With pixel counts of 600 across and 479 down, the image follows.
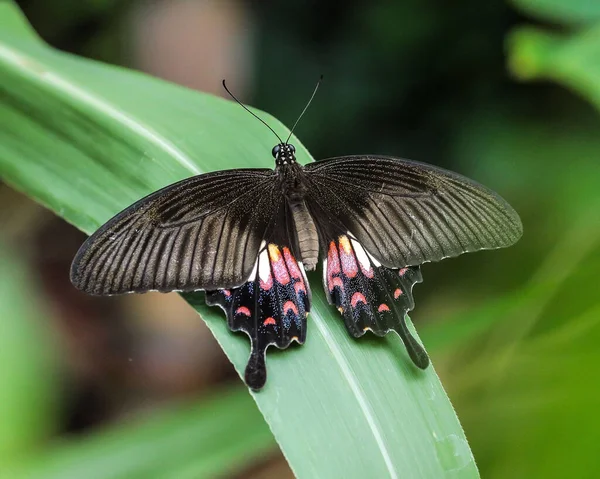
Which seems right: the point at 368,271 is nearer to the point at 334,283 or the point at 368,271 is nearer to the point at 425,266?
the point at 334,283

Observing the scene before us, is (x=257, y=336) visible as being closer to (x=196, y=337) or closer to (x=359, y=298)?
(x=359, y=298)

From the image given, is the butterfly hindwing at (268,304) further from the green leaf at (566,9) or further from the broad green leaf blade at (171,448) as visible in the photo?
the green leaf at (566,9)

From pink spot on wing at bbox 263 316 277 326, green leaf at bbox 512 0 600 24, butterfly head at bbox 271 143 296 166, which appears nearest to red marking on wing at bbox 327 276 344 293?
pink spot on wing at bbox 263 316 277 326

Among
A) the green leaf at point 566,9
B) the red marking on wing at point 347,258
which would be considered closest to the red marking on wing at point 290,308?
the red marking on wing at point 347,258

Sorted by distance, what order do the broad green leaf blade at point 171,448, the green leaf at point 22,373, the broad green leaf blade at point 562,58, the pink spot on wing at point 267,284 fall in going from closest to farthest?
the pink spot on wing at point 267,284
the broad green leaf blade at point 171,448
the green leaf at point 22,373
the broad green leaf blade at point 562,58

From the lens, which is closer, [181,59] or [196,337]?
[196,337]

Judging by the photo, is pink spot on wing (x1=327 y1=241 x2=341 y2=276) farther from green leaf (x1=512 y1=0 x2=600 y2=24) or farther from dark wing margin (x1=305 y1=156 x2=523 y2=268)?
green leaf (x1=512 y1=0 x2=600 y2=24)

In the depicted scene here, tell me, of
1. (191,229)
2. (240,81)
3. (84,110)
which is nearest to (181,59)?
(240,81)

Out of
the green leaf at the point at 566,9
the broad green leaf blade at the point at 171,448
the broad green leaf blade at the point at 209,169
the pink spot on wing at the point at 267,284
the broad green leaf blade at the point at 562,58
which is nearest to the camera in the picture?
the broad green leaf blade at the point at 209,169
